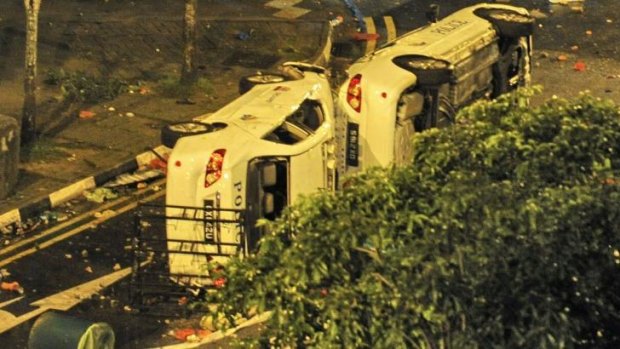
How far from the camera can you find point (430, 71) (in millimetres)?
14945

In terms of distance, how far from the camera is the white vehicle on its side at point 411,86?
583 inches

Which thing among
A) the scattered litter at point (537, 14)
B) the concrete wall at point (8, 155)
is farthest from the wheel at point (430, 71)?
the scattered litter at point (537, 14)

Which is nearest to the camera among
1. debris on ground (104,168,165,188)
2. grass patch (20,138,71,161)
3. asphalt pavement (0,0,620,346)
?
debris on ground (104,168,165,188)

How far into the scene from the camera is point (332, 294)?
25.6 ft

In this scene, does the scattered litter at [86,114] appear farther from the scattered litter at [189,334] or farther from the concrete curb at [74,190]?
the scattered litter at [189,334]

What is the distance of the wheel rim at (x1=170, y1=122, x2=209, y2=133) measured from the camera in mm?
13594

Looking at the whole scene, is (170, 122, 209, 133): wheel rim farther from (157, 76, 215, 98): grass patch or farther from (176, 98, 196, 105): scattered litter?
(157, 76, 215, 98): grass patch

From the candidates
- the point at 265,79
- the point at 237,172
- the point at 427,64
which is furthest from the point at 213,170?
the point at 427,64

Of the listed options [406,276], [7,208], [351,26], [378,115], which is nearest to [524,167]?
[406,276]

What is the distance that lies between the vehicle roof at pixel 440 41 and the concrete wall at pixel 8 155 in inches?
157

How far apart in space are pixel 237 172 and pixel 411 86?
2.65 metres

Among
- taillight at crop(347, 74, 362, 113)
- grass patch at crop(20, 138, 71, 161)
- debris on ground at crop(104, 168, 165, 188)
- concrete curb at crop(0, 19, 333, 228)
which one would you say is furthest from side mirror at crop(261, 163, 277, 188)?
grass patch at crop(20, 138, 71, 161)

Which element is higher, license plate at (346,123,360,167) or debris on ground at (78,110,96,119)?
license plate at (346,123,360,167)

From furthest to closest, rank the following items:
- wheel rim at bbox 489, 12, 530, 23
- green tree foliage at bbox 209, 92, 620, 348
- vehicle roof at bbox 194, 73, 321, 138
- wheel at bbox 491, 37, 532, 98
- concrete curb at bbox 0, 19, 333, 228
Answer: wheel rim at bbox 489, 12, 530, 23, wheel at bbox 491, 37, 532, 98, concrete curb at bbox 0, 19, 333, 228, vehicle roof at bbox 194, 73, 321, 138, green tree foliage at bbox 209, 92, 620, 348
